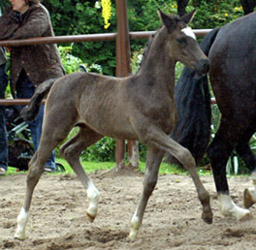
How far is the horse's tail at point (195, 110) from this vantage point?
5.44 m

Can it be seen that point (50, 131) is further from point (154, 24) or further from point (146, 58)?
point (154, 24)

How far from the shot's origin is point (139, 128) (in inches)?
174

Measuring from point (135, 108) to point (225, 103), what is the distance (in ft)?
3.03

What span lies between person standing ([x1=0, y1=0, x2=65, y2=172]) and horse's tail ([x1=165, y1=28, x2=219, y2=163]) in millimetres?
2402

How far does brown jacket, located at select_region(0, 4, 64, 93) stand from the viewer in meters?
7.47

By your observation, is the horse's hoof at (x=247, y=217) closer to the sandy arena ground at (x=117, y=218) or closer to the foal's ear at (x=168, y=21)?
the sandy arena ground at (x=117, y=218)

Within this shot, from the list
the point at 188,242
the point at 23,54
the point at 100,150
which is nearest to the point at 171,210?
the point at 188,242

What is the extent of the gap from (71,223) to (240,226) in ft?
Result: 3.95

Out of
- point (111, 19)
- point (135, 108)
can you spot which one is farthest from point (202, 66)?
point (111, 19)

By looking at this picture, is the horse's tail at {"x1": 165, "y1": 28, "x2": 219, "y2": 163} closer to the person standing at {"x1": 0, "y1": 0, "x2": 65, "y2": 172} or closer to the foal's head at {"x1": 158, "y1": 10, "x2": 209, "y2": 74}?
the foal's head at {"x1": 158, "y1": 10, "x2": 209, "y2": 74}

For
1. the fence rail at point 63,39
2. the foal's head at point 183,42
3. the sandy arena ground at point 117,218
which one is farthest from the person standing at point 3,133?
the foal's head at point 183,42

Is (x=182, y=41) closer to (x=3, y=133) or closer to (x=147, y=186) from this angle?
(x=147, y=186)

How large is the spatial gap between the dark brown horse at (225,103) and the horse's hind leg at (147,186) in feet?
2.70

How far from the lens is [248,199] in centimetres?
527
